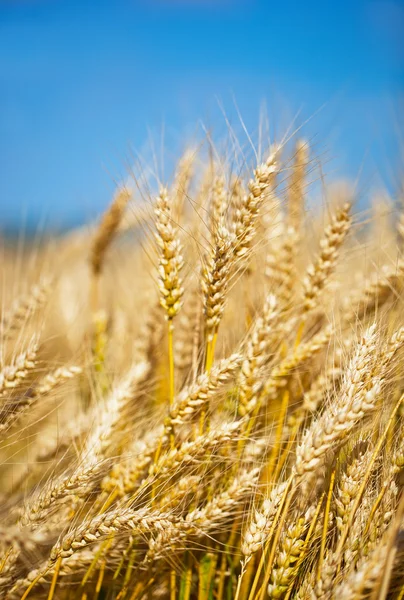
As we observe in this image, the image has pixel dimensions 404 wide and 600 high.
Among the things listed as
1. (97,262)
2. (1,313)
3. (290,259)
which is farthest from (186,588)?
(97,262)

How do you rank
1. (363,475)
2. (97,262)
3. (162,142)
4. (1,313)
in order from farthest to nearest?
(97,262), (1,313), (162,142), (363,475)

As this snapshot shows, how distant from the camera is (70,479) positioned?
1.20 m

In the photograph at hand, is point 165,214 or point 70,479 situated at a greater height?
point 165,214

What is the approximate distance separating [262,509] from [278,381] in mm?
411

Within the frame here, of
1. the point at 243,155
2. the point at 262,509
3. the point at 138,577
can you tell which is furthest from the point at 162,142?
the point at 138,577

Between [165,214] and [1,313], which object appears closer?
[165,214]

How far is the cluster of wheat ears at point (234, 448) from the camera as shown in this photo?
112 centimetres

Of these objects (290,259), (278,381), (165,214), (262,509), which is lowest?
(262,509)

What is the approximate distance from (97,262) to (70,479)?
1.58 metres

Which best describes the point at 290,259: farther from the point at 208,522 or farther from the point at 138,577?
the point at 138,577

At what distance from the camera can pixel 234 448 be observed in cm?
149

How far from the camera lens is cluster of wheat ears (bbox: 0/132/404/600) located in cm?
112

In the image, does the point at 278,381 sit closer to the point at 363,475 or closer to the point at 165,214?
the point at 363,475

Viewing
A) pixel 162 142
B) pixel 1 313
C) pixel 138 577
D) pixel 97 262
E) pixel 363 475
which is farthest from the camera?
pixel 97 262
